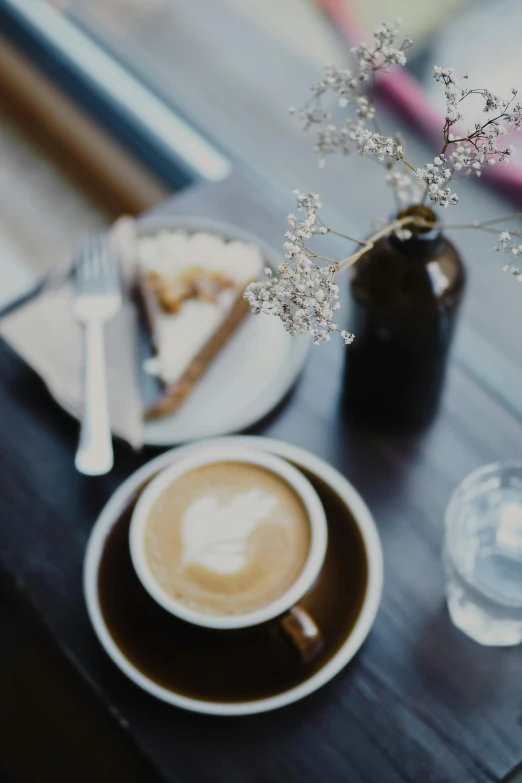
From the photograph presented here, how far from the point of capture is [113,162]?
5.84 feet

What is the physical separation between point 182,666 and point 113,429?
249 millimetres

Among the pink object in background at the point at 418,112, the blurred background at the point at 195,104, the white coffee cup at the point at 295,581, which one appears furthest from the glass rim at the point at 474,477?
the pink object in background at the point at 418,112

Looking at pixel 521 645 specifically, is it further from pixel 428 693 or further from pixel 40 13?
pixel 40 13

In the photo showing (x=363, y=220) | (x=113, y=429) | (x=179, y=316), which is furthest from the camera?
(x=363, y=220)

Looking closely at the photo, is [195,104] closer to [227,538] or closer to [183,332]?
[183,332]

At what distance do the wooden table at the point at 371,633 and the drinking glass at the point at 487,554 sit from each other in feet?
0.06

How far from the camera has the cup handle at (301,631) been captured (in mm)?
749

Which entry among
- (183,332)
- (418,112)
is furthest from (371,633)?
(418,112)

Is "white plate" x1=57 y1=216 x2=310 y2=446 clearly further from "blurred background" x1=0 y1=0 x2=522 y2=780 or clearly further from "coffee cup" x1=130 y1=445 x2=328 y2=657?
"blurred background" x1=0 y1=0 x2=522 y2=780

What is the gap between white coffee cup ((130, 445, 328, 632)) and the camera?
72cm

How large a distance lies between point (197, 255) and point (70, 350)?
0.18 metres

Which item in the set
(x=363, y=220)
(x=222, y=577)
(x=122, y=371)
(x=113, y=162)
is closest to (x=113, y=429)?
(x=122, y=371)

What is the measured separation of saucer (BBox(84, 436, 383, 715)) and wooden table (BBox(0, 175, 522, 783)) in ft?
0.08

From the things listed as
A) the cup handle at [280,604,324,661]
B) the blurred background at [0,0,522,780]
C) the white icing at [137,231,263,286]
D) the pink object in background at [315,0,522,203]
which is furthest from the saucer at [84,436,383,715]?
the pink object in background at [315,0,522,203]
